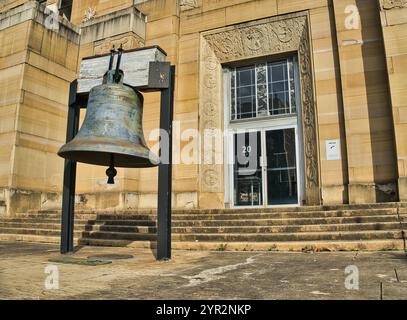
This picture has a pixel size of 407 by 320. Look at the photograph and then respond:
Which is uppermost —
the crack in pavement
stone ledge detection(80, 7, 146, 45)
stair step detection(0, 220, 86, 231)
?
stone ledge detection(80, 7, 146, 45)

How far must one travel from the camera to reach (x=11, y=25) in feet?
45.6

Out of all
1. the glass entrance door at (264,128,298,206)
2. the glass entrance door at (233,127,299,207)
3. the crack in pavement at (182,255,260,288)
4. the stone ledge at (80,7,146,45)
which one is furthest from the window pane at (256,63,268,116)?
the crack in pavement at (182,255,260,288)

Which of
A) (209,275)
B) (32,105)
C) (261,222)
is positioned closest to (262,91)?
(261,222)

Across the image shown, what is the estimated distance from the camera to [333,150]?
36.0ft

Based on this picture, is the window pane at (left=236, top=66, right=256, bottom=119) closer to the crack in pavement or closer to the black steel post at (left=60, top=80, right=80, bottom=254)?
the black steel post at (left=60, top=80, right=80, bottom=254)

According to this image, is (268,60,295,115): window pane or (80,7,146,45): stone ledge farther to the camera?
(80,7,146,45): stone ledge

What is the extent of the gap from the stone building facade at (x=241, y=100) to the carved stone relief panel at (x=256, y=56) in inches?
1.4

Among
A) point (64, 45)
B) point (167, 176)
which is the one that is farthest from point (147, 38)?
point (167, 176)

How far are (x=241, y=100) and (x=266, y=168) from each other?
105 inches

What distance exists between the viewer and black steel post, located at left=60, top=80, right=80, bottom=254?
20.7 feet

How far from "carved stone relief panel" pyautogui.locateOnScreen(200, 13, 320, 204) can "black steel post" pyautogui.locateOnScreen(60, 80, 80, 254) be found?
6.55 m

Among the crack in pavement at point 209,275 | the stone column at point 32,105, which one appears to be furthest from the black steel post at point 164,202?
the stone column at point 32,105

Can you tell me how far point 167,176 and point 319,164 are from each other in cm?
669

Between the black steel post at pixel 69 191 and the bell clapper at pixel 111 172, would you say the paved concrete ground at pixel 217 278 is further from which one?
the bell clapper at pixel 111 172
